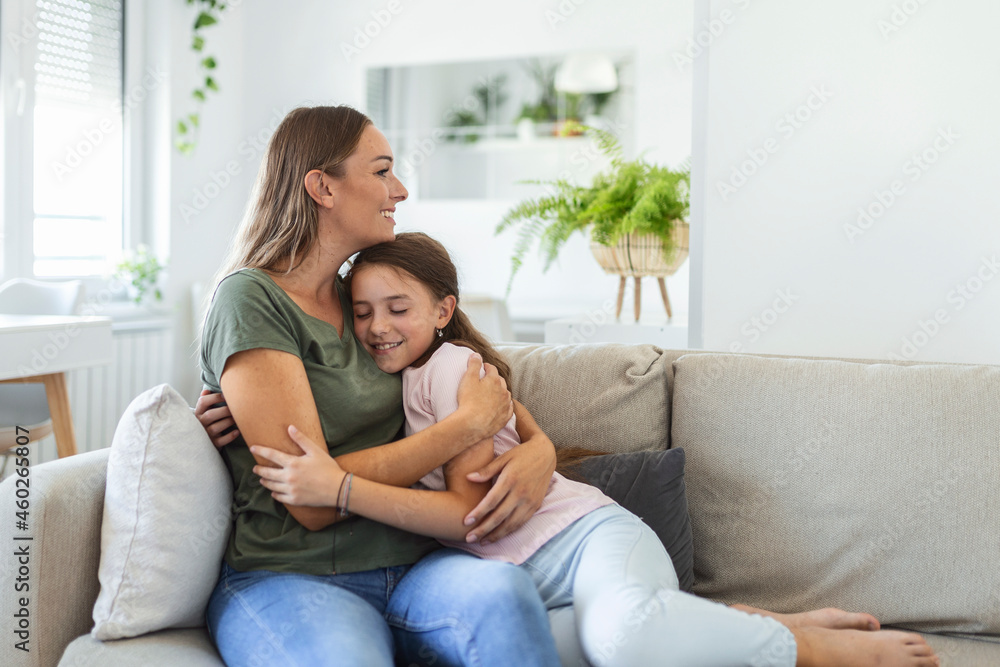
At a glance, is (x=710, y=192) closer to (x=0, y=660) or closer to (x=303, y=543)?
(x=303, y=543)

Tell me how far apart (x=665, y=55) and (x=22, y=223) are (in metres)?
2.64

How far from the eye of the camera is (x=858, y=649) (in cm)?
112

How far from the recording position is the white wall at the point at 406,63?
11.7ft

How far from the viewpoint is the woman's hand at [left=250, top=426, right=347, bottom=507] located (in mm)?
Result: 1069

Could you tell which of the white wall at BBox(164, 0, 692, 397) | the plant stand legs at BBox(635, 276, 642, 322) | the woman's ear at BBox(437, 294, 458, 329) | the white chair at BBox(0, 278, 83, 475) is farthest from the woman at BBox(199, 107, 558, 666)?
the white wall at BBox(164, 0, 692, 397)

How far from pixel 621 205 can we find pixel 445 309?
2.84 feet

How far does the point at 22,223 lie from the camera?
301 cm

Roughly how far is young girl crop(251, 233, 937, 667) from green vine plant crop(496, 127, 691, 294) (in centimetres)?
78

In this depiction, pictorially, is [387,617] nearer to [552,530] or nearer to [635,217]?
[552,530]


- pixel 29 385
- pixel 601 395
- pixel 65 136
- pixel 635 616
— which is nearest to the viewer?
pixel 635 616

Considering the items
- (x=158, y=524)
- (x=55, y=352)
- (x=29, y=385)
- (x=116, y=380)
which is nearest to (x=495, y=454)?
(x=158, y=524)

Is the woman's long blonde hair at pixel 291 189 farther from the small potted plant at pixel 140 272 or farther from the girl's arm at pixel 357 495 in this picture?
the small potted plant at pixel 140 272

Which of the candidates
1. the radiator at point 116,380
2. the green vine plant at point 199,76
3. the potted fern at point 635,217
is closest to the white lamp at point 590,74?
the green vine plant at point 199,76

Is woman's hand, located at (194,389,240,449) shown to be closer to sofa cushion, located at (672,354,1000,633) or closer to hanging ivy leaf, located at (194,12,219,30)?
sofa cushion, located at (672,354,1000,633)
